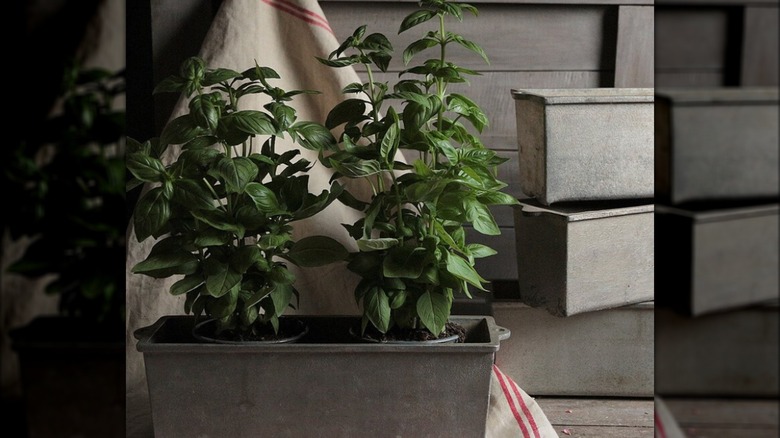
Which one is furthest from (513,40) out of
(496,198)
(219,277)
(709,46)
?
(709,46)

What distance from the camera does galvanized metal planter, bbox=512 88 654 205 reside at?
124 centimetres

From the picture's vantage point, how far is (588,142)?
126cm

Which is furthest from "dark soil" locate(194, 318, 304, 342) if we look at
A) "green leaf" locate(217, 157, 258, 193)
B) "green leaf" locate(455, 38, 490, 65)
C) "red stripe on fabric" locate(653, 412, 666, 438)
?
"red stripe on fabric" locate(653, 412, 666, 438)

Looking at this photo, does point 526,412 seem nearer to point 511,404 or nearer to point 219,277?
point 511,404

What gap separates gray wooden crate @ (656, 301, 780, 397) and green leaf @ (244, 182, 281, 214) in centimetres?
86

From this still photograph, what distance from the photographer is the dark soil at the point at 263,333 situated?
1.03 meters

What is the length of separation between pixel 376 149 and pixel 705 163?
87 cm

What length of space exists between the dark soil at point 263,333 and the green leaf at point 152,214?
0.20m

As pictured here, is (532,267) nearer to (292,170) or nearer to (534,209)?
(534,209)

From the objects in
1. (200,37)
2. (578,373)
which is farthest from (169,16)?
(578,373)

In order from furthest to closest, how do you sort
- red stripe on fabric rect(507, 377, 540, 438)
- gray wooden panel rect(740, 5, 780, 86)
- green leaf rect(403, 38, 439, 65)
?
red stripe on fabric rect(507, 377, 540, 438)
green leaf rect(403, 38, 439, 65)
gray wooden panel rect(740, 5, 780, 86)

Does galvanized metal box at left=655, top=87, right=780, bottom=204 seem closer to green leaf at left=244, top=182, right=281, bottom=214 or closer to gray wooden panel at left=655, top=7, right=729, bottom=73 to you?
gray wooden panel at left=655, top=7, right=729, bottom=73

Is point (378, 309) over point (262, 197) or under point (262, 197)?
under

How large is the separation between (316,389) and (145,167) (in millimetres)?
364
